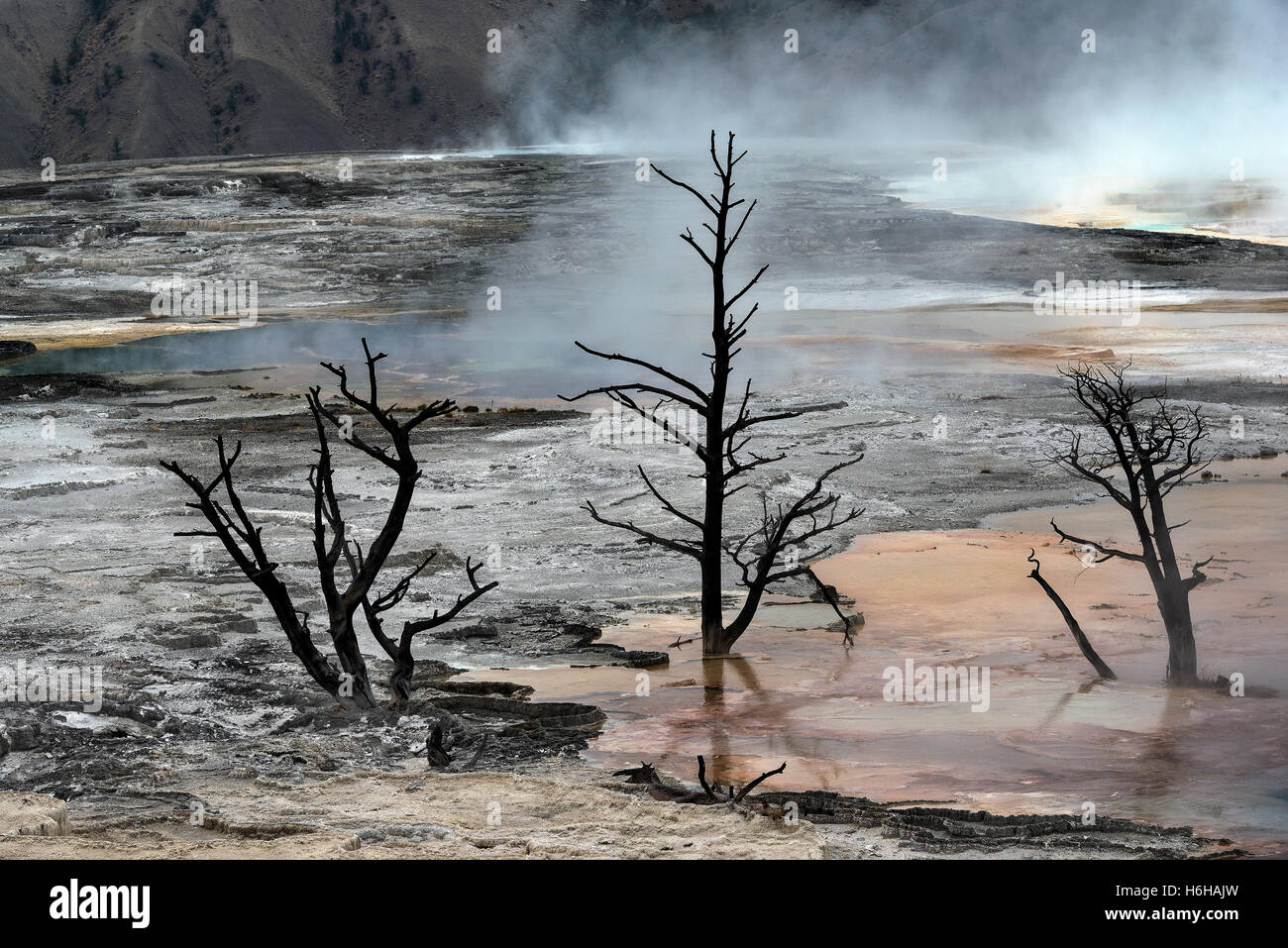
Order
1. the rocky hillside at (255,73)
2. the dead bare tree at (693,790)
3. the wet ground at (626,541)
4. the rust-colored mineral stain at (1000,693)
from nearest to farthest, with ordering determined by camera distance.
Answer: the dead bare tree at (693,790) → the rust-colored mineral stain at (1000,693) → the wet ground at (626,541) → the rocky hillside at (255,73)

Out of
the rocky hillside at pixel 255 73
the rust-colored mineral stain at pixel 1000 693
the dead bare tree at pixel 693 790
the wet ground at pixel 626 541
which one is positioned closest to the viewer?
the dead bare tree at pixel 693 790

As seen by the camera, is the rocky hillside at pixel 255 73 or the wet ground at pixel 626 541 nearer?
the wet ground at pixel 626 541

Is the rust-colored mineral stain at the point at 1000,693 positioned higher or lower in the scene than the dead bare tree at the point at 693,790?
lower

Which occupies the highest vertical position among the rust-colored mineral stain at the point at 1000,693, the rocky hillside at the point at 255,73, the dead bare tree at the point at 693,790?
the rocky hillside at the point at 255,73

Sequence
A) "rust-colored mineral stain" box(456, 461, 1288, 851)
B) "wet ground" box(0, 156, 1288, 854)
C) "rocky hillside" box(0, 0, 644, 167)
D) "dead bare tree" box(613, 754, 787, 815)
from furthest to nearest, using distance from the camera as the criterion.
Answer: "rocky hillside" box(0, 0, 644, 167) < "wet ground" box(0, 156, 1288, 854) < "rust-colored mineral stain" box(456, 461, 1288, 851) < "dead bare tree" box(613, 754, 787, 815)

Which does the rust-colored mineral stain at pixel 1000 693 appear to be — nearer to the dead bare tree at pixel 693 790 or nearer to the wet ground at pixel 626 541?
the wet ground at pixel 626 541

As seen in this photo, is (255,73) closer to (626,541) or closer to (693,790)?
(626,541)

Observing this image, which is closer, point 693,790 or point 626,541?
point 693,790

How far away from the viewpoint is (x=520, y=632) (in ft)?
35.1

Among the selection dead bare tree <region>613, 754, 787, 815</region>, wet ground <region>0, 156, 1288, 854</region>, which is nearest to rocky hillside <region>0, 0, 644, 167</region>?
wet ground <region>0, 156, 1288, 854</region>

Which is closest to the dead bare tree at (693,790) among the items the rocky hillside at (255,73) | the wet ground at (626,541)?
the wet ground at (626,541)

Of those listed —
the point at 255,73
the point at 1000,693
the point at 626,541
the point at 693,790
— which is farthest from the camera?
the point at 255,73

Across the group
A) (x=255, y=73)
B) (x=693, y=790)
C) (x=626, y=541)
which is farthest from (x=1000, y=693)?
(x=255, y=73)

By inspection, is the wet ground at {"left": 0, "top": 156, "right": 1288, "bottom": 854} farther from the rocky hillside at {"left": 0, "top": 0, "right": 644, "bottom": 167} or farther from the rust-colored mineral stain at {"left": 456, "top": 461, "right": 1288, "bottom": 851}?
the rocky hillside at {"left": 0, "top": 0, "right": 644, "bottom": 167}
